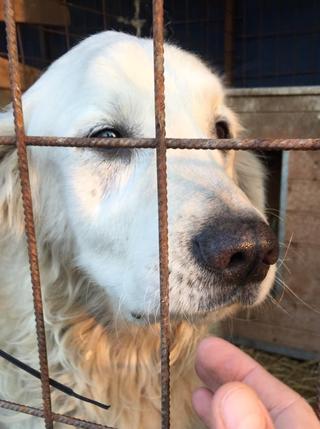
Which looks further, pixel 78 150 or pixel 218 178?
pixel 78 150

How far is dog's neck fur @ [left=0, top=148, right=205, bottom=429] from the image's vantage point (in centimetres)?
140

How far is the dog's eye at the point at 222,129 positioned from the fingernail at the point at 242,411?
100 cm

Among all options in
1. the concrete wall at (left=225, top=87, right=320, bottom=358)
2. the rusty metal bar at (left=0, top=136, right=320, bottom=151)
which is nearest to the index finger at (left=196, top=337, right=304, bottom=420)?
the rusty metal bar at (left=0, top=136, right=320, bottom=151)

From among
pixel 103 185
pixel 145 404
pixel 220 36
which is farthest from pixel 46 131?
pixel 220 36

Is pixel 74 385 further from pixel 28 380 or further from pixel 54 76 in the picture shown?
pixel 54 76

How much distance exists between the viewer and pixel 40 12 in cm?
267

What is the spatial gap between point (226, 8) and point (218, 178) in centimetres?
383

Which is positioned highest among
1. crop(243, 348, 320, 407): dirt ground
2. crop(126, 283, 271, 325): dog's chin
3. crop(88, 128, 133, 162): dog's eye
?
crop(88, 128, 133, 162): dog's eye

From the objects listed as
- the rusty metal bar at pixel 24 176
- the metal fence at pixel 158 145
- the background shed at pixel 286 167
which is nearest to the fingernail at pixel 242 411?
the metal fence at pixel 158 145

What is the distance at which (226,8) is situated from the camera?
4395mm

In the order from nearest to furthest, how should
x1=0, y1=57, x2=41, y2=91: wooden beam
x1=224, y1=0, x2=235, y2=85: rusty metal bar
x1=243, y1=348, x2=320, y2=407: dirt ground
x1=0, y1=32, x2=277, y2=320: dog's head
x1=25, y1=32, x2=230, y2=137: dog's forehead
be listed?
x1=0, y1=32, x2=277, y2=320: dog's head, x1=25, y1=32, x2=230, y2=137: dog's forehead, x1=0, y1=57, x2=41, y2=91: wooden beam, x1=243, y1=348, x2=320, y2=407: dirt ground, x1=224, y1=0, x2=235, y2=85: rusty metal bar

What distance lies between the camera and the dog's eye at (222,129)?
153 centimetres

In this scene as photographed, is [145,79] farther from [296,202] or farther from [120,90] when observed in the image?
[296,202]

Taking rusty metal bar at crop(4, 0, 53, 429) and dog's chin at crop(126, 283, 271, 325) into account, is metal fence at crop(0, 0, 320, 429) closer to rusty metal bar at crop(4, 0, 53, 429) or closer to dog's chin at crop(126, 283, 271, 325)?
rusty metal bar at crop(4, 0, 53, 429)
